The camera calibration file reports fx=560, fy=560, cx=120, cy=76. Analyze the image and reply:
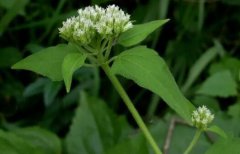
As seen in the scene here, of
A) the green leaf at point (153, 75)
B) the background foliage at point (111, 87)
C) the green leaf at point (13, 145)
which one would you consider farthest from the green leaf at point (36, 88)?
the green leaf at point (153, 75)

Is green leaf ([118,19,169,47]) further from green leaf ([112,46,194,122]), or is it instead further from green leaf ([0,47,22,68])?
green leaf ([0,47,22,68])

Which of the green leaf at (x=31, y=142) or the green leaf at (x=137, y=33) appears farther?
the green leaf at (x=31, y=142)

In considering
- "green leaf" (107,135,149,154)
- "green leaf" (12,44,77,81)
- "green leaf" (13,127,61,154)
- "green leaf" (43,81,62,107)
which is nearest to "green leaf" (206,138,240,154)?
"green leaf" (107,135,149,154)

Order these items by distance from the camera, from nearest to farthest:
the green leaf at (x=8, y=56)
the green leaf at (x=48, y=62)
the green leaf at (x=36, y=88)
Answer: the green leaf at (x=48, y=62), the green leaf at (x=36, y=88), the green leaf at (x=8, y=56)

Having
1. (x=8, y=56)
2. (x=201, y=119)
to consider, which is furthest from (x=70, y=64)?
(x=8, y=56)

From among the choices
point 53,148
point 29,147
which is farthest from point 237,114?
point 29,147

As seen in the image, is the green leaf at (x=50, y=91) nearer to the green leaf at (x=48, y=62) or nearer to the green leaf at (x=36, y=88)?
the green leaf at (x=36, y=88)

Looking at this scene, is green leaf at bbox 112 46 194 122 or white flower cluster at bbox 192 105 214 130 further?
white flower cluster at bbox 192 105 214 130
